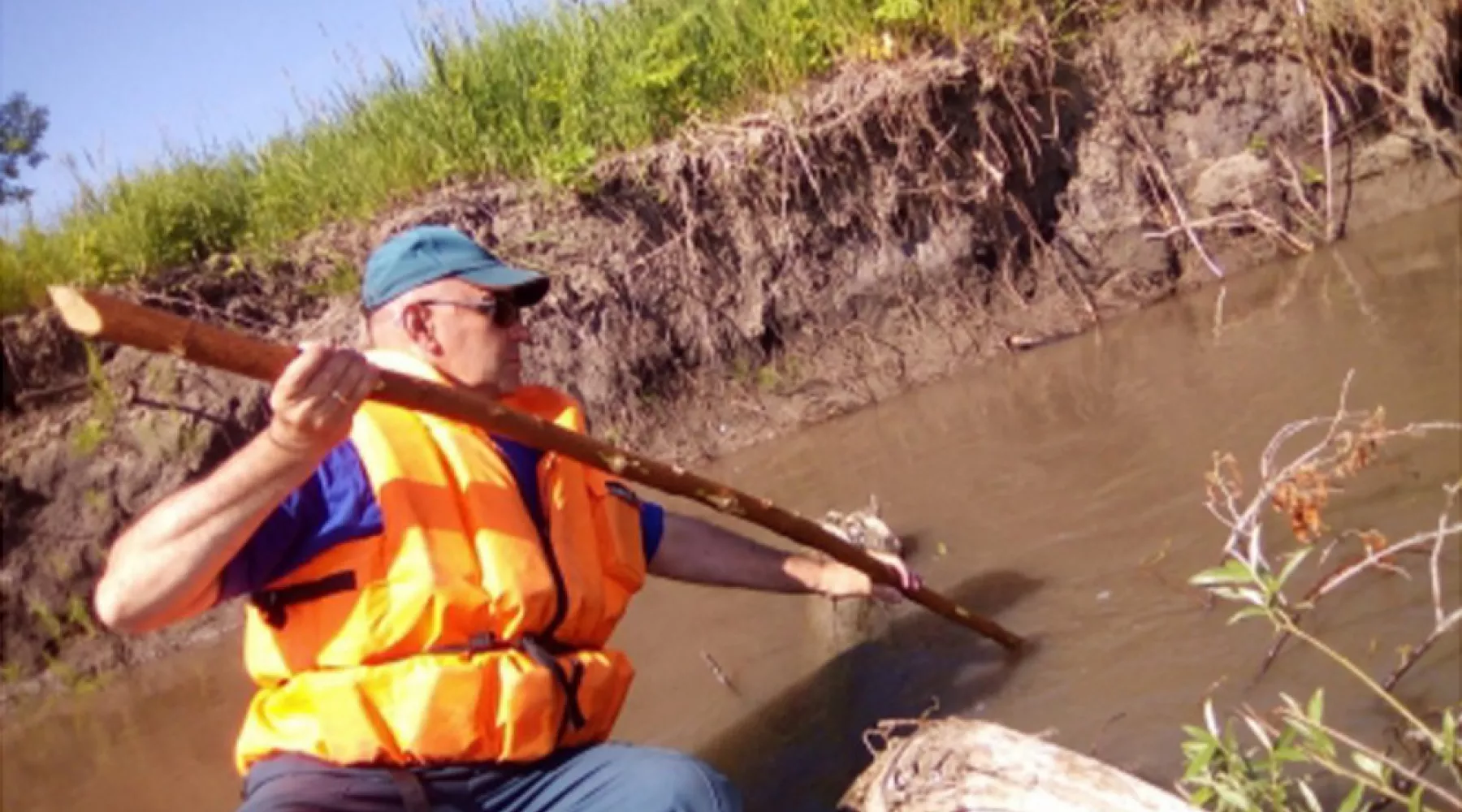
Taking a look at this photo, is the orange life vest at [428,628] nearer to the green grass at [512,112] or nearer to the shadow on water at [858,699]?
the shadow on water at [858,699]

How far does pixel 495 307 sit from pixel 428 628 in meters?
0.81

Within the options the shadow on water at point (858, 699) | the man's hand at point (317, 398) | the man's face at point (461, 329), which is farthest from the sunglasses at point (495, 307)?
the shadow on water at point (858, 699)

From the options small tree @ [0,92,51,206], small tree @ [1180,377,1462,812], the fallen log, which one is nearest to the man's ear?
the fallen log

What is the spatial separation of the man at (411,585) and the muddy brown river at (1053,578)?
0.84 m

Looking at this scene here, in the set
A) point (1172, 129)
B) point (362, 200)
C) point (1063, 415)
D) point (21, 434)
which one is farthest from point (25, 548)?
point (1172, 129)

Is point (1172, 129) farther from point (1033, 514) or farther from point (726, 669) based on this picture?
point (726, 669)

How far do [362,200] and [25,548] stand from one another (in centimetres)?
235

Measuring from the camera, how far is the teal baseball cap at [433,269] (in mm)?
3166

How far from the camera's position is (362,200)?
7.16 meters

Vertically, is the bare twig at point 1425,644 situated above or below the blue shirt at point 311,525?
below

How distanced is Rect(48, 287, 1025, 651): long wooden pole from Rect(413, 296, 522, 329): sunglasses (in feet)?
1.09

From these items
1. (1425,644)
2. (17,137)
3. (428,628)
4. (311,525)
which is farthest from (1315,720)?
(17,137)

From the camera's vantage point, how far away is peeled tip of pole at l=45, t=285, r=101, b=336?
2.17 metres

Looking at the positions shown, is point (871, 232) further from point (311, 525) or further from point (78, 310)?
point (78, 310)
